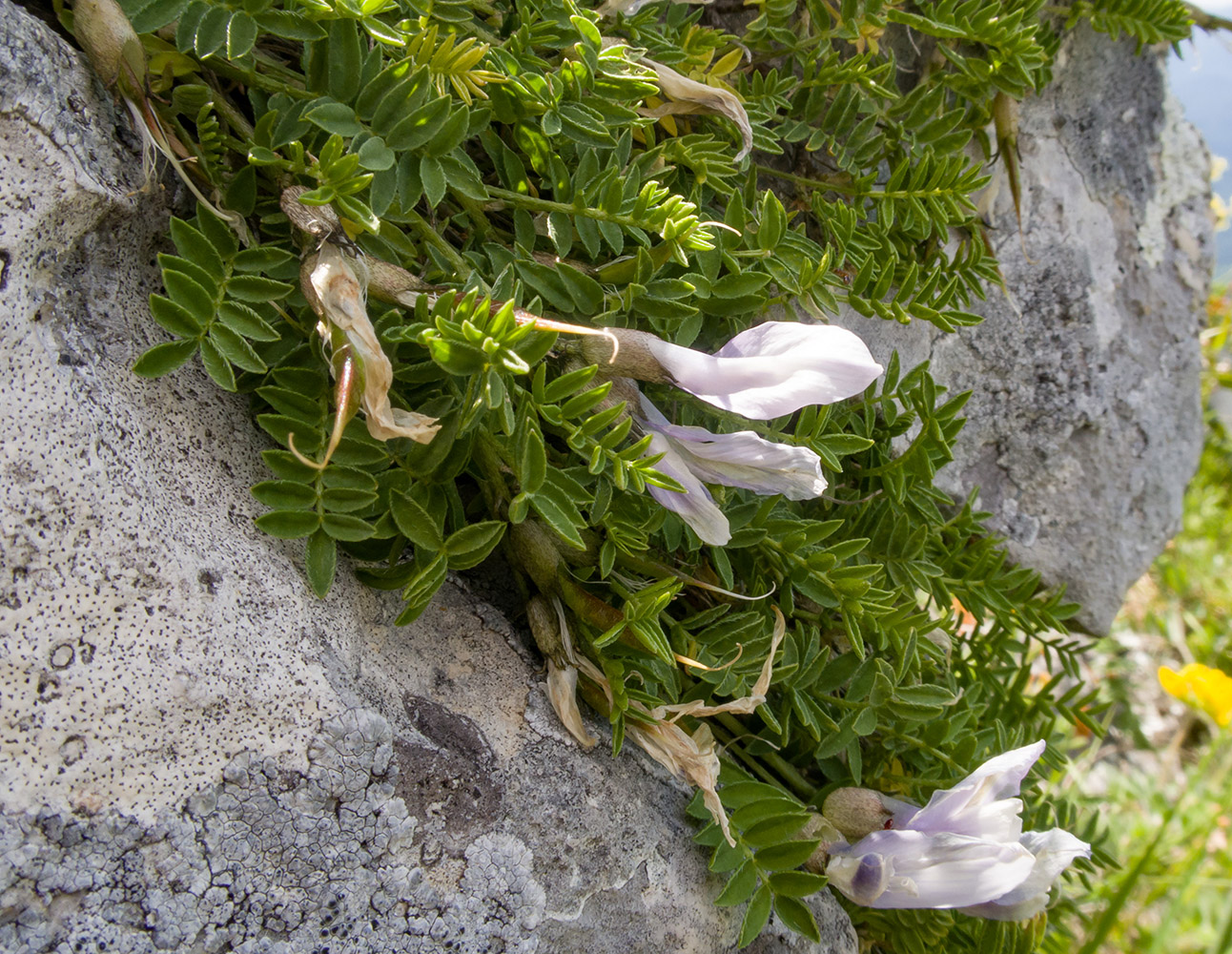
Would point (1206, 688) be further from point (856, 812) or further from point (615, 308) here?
point (615, 308)

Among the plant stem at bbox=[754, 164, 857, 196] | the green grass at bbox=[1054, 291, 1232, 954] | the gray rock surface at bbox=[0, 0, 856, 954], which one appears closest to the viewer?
the gray rock surface at bbox=[0, 0, 856, 954]

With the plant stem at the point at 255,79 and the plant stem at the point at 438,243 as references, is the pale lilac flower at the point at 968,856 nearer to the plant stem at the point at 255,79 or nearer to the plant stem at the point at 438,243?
the plant stem at the point at 438,243

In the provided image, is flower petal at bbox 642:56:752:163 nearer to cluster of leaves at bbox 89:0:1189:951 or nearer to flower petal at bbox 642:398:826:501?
cluster of leaves at bbox 89:0:1189:951

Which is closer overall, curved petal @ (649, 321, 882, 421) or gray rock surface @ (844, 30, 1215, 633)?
curved petal @ (649, 321, 882, 421)

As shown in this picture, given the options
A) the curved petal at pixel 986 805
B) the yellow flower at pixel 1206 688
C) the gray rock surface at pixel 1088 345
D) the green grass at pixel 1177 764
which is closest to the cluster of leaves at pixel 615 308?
the curved petal at pixel 986 805

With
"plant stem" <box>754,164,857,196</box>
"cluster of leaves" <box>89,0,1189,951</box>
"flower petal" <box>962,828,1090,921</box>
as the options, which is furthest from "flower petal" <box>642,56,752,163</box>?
"flower petal" <box>962,828,1090,921</box>

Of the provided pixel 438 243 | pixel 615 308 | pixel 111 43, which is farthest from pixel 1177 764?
pixel 111 43

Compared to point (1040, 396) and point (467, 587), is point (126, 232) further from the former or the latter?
point (1040, 396)
